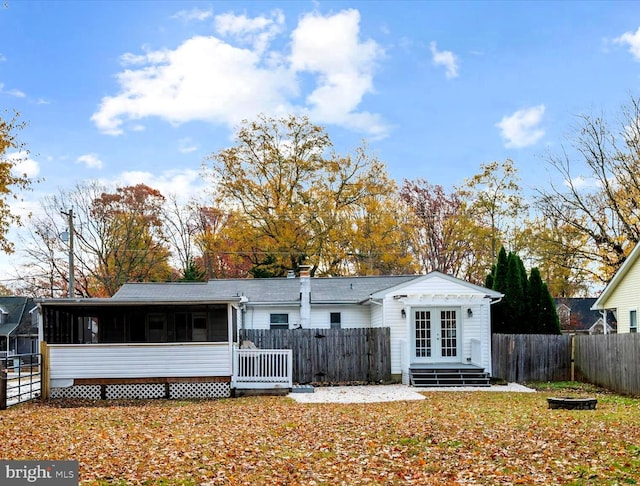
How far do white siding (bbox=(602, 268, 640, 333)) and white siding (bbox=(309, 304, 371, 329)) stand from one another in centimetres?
898

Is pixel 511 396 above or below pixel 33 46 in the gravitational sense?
below

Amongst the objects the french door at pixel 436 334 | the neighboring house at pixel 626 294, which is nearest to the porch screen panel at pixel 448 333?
the french door at pixel 436 334

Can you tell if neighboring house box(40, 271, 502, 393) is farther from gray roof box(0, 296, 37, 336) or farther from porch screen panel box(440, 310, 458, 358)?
gray roof box(0, 296, 37, 336)

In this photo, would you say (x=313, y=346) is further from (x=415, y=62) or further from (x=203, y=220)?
(x=203, y=220)

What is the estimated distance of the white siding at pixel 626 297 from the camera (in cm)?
2331

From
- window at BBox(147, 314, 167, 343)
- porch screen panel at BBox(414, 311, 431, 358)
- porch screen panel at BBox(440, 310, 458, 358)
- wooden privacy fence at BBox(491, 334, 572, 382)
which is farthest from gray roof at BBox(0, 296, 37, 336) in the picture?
wooden privacy fence at BBox(491, 334, 572, 382)

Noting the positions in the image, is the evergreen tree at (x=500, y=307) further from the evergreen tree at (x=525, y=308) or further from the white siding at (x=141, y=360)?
the white siding at (x=141, y=360)

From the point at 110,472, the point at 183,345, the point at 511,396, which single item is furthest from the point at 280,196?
the point at 110,472

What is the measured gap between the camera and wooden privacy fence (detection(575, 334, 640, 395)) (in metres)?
19.2

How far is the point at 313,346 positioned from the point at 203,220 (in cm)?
2531

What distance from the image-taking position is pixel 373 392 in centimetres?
2088

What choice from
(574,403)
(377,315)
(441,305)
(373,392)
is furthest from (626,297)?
(574,403)

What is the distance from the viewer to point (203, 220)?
47.5 meters

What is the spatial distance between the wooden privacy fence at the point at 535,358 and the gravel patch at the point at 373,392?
899 mm
